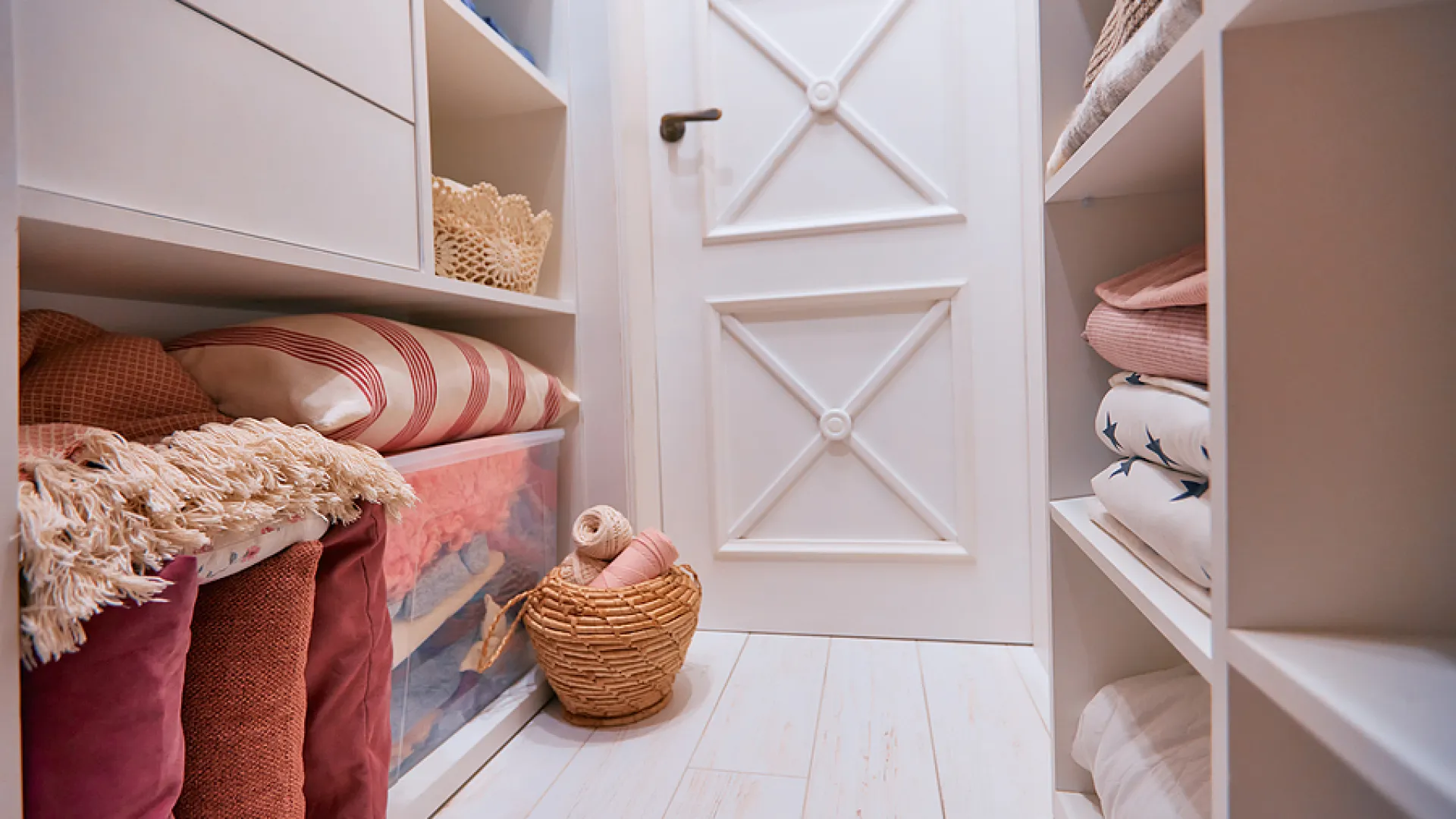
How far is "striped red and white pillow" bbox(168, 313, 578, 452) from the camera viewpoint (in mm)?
730

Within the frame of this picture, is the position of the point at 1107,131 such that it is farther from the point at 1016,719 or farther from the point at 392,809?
the point at 392,809

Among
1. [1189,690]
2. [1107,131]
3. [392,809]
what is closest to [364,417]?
[392,809]

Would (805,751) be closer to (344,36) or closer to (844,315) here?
(844,315)

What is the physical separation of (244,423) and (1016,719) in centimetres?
115

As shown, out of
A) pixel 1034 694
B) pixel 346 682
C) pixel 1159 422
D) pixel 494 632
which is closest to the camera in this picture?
pixel 1159 422

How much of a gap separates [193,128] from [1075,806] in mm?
1128

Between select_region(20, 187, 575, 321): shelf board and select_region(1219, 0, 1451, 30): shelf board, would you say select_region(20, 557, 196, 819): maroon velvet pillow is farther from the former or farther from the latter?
select_region(1219, 0, 1451, 30): shelf board

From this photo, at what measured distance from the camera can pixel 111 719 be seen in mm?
461

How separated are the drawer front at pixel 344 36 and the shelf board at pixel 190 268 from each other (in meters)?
0.21

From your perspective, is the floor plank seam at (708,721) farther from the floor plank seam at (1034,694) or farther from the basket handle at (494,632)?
the floor plank seam at (1034,694)

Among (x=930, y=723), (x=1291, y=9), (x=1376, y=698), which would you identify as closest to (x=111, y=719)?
(x=1376, y=698)

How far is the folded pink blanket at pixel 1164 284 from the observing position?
530 millimetres

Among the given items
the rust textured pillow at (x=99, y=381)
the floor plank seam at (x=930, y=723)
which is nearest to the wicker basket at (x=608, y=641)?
the floor plank seam at (x=930, y=723)

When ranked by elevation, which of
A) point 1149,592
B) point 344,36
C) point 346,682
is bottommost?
point 346,682
